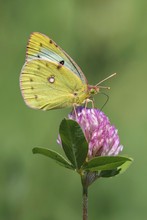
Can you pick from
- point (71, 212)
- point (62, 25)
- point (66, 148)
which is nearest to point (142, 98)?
point (62, 25)

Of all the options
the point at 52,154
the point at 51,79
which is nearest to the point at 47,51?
the point at 51,79

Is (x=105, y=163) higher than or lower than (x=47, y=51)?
lower

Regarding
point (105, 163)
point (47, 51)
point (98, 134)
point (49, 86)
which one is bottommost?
point (105, 163)

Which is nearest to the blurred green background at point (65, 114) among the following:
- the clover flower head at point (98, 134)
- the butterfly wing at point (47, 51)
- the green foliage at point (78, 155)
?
the butterfly wing at point (47, 51)

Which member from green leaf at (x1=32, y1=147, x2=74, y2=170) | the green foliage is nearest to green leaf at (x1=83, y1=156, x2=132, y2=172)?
the green foliage

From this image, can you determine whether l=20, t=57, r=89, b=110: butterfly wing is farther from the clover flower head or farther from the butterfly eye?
the clover flower head

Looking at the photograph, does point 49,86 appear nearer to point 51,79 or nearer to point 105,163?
point 51,79

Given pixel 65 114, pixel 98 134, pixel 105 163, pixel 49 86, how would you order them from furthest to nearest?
1. pixel 65 114
2. pixel 49 86
3. pixel 98 134
4. pixel 105 163
